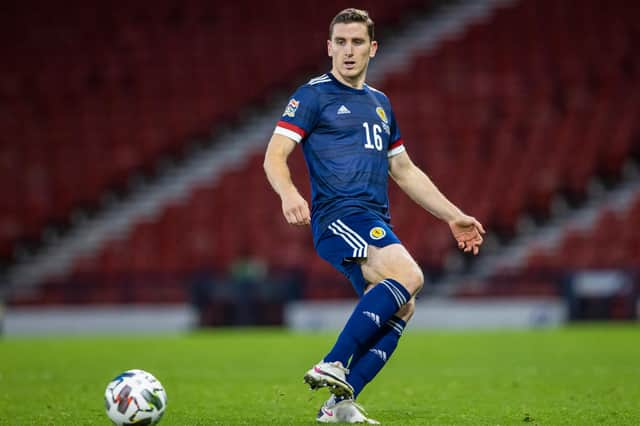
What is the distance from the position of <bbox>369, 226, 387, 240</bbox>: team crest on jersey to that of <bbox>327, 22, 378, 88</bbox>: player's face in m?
0.95

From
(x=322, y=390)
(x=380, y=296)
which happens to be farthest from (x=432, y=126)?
(x=380, y=296)

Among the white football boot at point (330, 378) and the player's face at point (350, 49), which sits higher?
the player's face at point (350, 49)

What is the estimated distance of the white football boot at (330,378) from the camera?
17.4 feet

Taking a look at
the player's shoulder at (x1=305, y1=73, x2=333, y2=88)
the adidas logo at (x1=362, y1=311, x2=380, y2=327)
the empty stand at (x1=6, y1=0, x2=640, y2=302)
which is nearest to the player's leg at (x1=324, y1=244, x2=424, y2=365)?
the adidas logo at (x1=362, y1=311, x2=380, y2=327)

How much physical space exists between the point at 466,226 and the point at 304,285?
11.9m

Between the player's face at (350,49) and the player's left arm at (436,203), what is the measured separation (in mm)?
646

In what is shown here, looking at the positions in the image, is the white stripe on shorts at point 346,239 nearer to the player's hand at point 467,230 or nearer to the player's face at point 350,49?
A: the player's hand at point 467,230

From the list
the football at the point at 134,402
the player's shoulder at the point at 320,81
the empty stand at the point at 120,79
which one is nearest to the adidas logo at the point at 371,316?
the football at the point at 134,402

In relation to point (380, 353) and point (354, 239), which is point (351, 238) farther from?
point (380, 353)

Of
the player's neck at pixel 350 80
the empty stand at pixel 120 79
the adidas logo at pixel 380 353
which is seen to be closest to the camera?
the adidas logo at pixel 380 353

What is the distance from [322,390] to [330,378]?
3.09 meters

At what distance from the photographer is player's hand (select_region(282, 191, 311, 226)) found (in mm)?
5340

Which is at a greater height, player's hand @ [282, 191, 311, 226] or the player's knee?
player's hand @ [282, 191, 311, 226]

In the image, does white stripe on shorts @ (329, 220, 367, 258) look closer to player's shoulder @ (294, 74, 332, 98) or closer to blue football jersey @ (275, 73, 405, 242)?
blue football jersey @ (275, 73, 405, 242)
